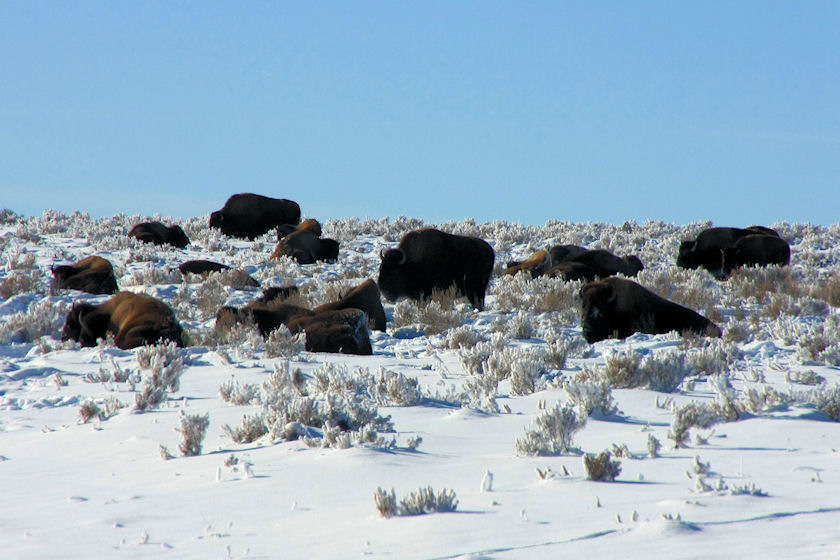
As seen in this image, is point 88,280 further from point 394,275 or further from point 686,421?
point 686,421

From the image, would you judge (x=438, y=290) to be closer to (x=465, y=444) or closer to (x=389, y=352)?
(x=389, y=352)

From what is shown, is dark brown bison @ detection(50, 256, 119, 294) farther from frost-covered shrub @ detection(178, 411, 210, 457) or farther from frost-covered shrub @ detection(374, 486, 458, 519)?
frost-covered shrub @ detection(374, 486, 458, 519)

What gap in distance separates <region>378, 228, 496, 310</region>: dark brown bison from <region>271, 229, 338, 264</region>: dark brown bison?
5900mm

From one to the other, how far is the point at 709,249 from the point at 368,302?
10.1m

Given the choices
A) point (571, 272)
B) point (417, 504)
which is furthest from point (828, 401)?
point (571, 272)

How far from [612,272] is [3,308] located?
37.5 ft

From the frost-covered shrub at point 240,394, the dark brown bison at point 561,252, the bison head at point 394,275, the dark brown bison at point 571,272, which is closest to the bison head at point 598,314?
the bison head at point 394,275

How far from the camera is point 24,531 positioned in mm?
3137

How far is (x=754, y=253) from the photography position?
699 inches

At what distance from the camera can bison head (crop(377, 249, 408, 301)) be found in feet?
45.6

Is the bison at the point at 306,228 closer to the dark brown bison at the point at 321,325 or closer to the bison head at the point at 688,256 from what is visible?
the bison head at the point at 688,256

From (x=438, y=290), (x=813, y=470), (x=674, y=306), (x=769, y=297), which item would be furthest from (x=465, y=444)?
(x=769, y=297)

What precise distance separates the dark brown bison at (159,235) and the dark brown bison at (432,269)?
10658mm

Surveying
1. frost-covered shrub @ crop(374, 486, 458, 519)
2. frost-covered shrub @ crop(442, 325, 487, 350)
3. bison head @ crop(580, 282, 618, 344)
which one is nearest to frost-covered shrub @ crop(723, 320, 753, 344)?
bison head @ crop(580, 282, 618, 344)
